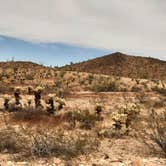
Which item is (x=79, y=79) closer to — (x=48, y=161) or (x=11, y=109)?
(x=11, y=109)

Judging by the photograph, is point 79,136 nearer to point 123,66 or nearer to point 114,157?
point 114,157

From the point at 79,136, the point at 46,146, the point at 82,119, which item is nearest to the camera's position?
the point at 46,146

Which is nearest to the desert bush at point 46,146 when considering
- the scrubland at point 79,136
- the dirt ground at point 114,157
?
the scrubland at point 79,136

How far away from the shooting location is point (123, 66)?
59000mm

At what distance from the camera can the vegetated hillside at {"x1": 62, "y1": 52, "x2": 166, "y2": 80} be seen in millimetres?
56281

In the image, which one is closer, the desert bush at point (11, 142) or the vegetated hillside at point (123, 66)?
the desert bush at point (11, 142)

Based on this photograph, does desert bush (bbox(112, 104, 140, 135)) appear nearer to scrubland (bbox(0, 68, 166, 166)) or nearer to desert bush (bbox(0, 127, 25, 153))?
scrubland (bbox(0, 68, 166, 166))

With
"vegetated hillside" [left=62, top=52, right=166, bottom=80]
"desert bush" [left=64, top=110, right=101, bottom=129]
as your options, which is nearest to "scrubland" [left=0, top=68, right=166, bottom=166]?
"desert bush" [left=64, top=110, right=101, bottom=129]

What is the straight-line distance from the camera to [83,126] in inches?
463

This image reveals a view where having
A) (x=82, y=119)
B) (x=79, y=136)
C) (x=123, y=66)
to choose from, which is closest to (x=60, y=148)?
(x=79, y=136)

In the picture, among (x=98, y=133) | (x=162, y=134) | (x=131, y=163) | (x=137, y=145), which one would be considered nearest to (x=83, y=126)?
(x=98, y=133)

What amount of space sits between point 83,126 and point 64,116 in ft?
5.95

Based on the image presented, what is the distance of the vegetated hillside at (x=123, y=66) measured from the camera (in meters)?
56.3

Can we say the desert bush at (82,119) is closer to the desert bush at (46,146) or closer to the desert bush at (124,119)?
the desert bush at (124,119)
